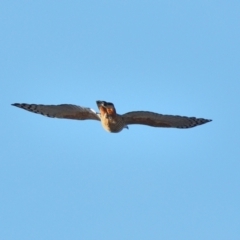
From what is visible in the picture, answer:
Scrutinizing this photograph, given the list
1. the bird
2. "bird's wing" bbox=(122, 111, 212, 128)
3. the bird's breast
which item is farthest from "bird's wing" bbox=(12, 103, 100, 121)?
"bird's wing" bbox=(122, 111, 212, 128)

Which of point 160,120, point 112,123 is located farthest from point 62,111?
point 160,120

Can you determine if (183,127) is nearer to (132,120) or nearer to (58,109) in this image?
(132,120)

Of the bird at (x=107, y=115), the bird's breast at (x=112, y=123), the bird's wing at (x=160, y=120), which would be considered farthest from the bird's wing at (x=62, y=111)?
the bird's wing at (x=160, y=120)

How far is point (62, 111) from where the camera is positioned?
31.2 m

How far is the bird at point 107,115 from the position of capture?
30516 millimetres

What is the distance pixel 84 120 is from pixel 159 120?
7.78 feet

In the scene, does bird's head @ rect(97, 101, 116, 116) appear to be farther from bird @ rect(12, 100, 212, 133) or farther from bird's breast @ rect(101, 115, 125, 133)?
bird's breast @ rect(101, 115, 125, 133)

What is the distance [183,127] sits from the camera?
1281 inches

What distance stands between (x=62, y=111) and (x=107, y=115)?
62.6 inches

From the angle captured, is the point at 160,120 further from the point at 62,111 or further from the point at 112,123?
the point at 62,111

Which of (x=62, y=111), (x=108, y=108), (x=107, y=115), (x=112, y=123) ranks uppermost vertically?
(x=62, y=111)

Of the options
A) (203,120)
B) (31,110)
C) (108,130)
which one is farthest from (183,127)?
(31,110)

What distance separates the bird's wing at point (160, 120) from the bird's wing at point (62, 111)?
3.52ft

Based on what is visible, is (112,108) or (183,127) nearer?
(112,108)
